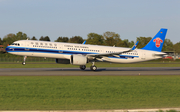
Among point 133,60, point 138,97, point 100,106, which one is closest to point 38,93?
point 100,106

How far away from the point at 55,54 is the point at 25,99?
65.1 ft

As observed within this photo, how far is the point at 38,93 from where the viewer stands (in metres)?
13.7

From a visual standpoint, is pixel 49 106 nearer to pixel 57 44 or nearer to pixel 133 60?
pixel 57 44

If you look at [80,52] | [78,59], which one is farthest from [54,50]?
[80,52]

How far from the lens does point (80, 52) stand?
3306cm

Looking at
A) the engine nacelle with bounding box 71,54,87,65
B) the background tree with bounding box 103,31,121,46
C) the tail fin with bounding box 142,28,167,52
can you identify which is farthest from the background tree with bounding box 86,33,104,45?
the engine nacelle with bounding box 71,54,87,65

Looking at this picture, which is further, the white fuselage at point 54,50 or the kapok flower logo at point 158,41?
the kapok flower logo at point 158,41

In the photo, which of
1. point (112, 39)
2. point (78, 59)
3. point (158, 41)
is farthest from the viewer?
point (112, 39)

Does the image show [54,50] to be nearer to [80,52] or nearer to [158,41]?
[80,52]

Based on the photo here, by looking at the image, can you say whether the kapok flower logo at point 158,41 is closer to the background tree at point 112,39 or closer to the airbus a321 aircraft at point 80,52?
the airbus a321 aircraft at point 80,52

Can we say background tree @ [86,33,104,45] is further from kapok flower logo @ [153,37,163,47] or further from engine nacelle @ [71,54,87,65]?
engine nacelle @ [71,54,87,65]

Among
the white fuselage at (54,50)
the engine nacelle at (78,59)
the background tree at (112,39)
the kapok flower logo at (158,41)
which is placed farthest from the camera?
the background tree at (112,39)

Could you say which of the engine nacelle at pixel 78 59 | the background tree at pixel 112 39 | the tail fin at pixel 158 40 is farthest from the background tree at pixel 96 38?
the engine nacelle at pixel 78 59

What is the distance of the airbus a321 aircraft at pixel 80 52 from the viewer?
31.1 m
